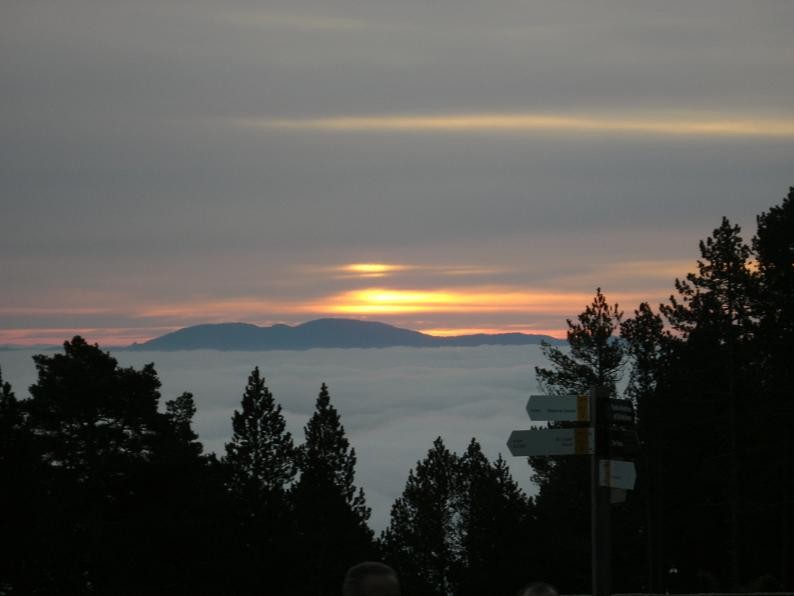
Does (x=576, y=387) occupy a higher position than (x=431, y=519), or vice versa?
(x=576, y=387)

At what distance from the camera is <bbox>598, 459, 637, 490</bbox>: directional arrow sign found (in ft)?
44.0

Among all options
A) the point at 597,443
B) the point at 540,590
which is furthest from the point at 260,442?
the point at 540,590

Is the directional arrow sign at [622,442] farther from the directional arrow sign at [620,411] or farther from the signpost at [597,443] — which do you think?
the directional arrow sign at [620,411]

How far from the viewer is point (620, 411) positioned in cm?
1378

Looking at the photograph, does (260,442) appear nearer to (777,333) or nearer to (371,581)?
(777,333)

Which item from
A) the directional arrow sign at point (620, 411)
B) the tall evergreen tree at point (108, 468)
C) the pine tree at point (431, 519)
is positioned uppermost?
the directional arrow sign at point (620, 411)

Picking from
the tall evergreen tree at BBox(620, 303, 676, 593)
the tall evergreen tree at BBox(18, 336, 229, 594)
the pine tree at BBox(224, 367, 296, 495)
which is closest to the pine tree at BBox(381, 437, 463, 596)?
the pine tree at BBox(224, 367, 296, 495)

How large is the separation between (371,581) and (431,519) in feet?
312

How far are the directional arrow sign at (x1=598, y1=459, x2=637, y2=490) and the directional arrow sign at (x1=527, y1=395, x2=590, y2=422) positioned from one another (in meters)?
0.50

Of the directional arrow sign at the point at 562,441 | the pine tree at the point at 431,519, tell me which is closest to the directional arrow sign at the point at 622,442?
the directional arrow sign at the point at 562,441

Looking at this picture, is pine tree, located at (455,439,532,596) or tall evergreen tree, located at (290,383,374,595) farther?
tall evergreen tree, located at (290,383,374,595)

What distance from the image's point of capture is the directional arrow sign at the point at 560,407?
13.7 metres

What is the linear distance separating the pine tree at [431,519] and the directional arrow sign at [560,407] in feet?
275

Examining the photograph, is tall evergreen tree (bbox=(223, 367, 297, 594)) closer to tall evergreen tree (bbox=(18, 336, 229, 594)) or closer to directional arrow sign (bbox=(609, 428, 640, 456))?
tall evergreen tree (bbox=(18, 336, 229, 594))
